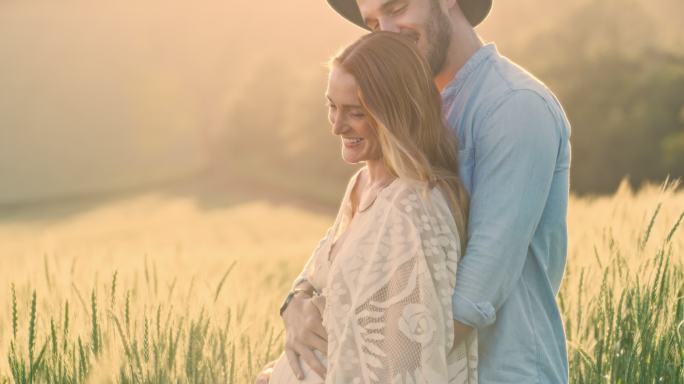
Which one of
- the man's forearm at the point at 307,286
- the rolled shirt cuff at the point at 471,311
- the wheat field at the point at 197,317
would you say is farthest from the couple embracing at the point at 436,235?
the wheat field at the point at 197,317

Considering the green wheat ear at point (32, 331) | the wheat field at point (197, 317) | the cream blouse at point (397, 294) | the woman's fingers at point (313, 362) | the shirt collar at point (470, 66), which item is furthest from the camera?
the wheat field at point (197, 317)

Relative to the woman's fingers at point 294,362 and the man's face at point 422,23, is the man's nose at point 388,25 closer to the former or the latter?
the man's face at point 422,23

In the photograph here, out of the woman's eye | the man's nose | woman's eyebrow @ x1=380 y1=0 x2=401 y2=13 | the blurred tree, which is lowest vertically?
the blurred tree

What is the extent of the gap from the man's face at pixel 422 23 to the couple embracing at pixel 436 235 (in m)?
0.17

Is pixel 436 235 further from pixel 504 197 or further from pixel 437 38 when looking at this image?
pixel 437 38

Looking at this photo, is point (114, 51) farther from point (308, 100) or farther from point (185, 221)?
point (185, 221)

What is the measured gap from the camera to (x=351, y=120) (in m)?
2.14

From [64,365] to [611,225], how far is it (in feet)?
6.85

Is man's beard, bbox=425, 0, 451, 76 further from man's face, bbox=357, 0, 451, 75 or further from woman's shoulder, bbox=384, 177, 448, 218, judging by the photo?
woman's shoulder, bbox=384, 177, 448, 218

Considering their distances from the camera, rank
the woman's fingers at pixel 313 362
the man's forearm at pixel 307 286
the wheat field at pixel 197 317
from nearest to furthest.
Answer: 1. the woman's fingers at pixel 313 362
2. the man's forearm at pixel 307 286
3. the wheat field at pixel 197 317

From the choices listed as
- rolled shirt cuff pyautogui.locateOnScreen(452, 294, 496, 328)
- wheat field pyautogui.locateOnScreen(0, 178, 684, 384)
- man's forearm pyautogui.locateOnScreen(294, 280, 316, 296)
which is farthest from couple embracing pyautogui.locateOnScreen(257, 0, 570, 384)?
wheat field pyautogui.locateOnScreen(0, 178, 684, 384)

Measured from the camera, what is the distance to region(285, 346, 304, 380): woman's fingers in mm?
2240

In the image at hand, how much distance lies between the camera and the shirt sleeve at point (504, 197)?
2.02 m

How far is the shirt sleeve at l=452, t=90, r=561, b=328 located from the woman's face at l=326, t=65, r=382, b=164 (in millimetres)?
279
